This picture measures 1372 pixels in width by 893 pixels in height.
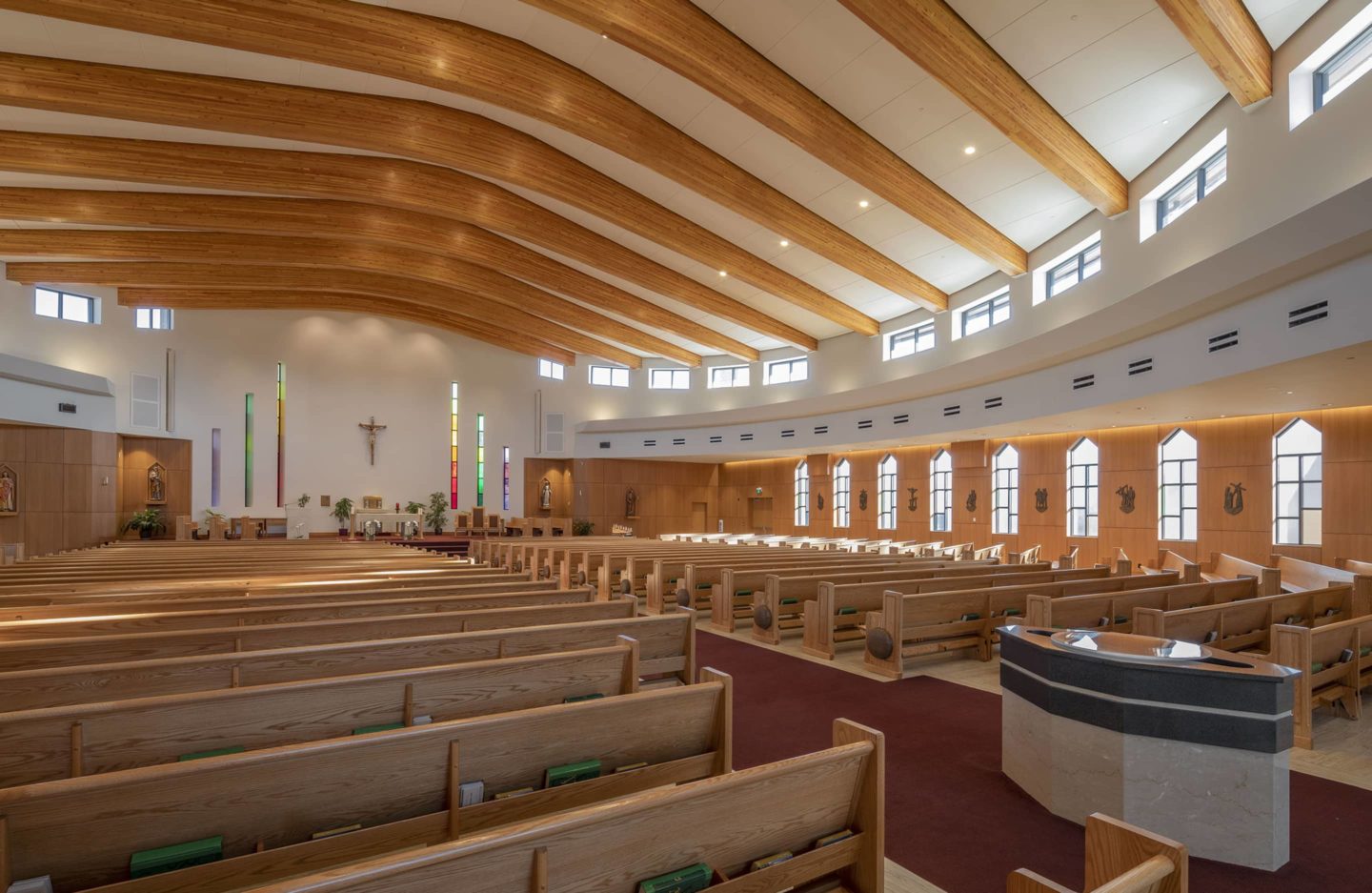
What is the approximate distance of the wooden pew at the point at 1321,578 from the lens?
534 centimetres

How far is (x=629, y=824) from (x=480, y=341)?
18.9 m

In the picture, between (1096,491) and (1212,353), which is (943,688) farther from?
(1096,491)

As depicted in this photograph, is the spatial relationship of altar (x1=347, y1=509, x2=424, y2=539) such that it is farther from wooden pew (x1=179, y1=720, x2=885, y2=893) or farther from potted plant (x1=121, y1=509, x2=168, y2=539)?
wooden pew (x1=179, y1=720, x2=885, y2=893)

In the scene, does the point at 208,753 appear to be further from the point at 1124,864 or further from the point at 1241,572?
the point at 1241,572

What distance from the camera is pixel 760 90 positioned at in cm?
736

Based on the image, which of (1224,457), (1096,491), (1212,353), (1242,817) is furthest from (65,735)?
(1096,491)

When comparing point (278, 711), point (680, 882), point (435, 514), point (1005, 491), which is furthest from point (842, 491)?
point (680, 882)

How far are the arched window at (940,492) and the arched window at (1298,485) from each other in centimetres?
590

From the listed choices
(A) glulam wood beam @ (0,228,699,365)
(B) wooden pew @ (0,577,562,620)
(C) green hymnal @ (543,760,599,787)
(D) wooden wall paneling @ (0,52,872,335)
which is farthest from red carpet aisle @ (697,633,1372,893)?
(A) glulam wood beam @ (0,228,699,365)

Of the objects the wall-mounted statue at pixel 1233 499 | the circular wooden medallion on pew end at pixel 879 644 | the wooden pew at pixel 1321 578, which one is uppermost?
the wall-mounted statue at pixel 1233 499

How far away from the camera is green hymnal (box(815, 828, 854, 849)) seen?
1608 mm

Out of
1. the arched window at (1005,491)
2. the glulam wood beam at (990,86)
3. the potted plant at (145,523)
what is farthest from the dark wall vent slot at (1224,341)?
the potted plant at (145,523)

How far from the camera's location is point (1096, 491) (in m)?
12.2

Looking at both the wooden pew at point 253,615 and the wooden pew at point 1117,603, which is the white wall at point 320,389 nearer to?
the wooden pew at point 253,615
